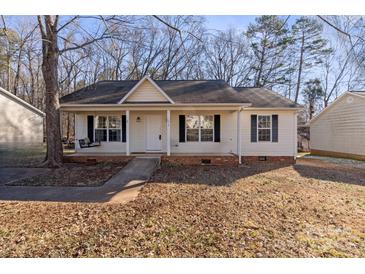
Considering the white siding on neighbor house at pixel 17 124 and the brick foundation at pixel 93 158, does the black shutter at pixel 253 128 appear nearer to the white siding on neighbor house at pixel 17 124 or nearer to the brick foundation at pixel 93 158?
the brick foundation at pixel 93 158

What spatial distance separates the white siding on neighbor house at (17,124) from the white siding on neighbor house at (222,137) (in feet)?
9.52

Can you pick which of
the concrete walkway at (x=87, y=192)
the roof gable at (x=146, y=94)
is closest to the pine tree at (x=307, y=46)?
the roof gable at (x=146, y=94)

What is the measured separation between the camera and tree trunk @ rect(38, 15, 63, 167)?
9.68 m

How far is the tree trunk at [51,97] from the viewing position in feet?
31.8

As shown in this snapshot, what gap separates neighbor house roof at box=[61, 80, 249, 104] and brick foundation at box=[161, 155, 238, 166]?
2722mm

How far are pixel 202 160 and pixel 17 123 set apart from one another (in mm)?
10074

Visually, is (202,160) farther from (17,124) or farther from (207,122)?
(17,124)

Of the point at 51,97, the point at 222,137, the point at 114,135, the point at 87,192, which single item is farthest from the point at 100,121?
the point at 222,137

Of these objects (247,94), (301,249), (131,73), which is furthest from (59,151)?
(131,73)

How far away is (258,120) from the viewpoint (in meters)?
12.5

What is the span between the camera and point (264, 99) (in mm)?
13156

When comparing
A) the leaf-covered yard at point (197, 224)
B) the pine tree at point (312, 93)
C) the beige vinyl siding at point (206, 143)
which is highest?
the pine tree at point (312, 93)

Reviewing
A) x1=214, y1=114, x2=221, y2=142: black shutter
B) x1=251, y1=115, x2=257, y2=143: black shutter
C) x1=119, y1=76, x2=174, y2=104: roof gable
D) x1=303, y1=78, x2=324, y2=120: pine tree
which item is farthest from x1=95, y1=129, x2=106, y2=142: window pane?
x1=303, y1=78, x2=324, y2=120: pine tree
